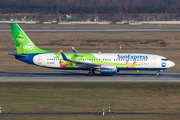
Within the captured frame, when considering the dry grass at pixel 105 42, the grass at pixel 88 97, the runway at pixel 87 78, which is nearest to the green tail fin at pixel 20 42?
the runway at pixel 87 78

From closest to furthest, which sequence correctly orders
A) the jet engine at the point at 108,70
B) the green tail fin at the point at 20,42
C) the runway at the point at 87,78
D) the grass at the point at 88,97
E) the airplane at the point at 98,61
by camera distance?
1. the grass at the point at 88,97
2. the runway at the point at 87,78
3. the jet engine at the point at 108,70
4. the airplane at the point at 98,61
5. the green tail fin at the point at 20,42

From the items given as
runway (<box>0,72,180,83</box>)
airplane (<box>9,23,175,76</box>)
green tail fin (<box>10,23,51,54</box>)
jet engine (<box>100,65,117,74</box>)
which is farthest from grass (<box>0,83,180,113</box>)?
green tail fin (<box>10,23,51,54</box>)

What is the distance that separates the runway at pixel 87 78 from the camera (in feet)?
157

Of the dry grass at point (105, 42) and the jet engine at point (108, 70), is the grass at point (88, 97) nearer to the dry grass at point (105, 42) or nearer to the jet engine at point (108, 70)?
the jet engine at point (108, 70)

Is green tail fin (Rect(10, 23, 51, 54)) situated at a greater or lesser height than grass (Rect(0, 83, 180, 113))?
greater

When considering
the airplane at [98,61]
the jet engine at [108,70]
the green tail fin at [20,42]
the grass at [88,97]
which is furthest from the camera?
the green tail fin at [20,42]

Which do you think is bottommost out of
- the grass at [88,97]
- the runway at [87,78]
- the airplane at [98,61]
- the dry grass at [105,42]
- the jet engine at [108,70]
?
the grass at [88,97]

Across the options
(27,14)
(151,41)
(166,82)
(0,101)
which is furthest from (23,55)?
(27,14)

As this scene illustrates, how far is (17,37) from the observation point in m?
54.4

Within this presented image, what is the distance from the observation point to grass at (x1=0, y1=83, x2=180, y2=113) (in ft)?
103

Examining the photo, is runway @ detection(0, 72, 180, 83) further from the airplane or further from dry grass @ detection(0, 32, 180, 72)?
dry grass @ detection(0, 32, 180, 72)

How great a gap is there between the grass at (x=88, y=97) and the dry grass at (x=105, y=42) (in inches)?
1383

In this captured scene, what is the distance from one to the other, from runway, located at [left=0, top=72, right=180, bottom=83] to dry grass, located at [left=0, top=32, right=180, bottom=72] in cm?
2328

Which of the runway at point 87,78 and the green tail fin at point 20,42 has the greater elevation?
the green tail fin at point 20,42
